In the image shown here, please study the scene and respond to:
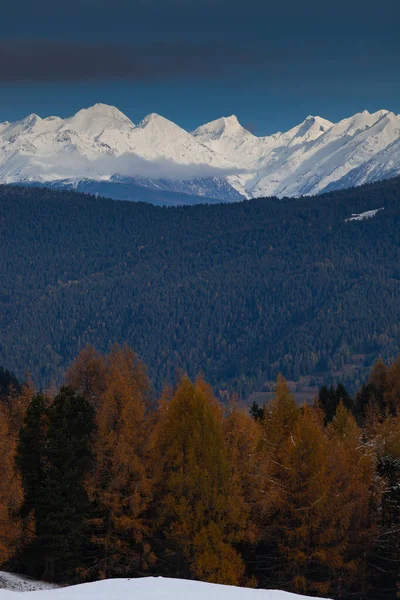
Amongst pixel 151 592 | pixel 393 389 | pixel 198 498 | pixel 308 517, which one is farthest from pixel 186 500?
pixel 393 389

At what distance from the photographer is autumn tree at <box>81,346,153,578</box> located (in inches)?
2456

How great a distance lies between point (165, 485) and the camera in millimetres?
64375

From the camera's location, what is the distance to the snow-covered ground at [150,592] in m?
44.8

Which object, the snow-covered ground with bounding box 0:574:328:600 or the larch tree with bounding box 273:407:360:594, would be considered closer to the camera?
the snow-covered ground with bounding box 0:574:328:600

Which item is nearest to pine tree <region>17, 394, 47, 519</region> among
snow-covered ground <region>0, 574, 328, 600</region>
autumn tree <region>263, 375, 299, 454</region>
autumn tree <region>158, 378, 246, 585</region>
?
autumn tree <region>158, 378, 246, 585</region>

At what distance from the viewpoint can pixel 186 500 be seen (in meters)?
62.9

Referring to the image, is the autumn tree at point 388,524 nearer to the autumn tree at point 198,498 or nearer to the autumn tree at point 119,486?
the autumn tree at point 198,498

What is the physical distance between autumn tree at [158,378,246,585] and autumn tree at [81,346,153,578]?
4.70ft

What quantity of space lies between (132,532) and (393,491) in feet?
61.7

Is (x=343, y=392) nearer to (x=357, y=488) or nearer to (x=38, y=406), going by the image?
(x=357, y=488)

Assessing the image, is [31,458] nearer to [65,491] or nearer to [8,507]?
[8,507]

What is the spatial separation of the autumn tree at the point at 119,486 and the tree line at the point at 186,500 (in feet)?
0.31

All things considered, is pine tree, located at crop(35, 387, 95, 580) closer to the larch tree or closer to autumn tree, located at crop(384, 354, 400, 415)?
the larch tree

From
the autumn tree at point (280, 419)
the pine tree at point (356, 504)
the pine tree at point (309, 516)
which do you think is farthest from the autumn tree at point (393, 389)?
the pine tree at point (309, 516)
